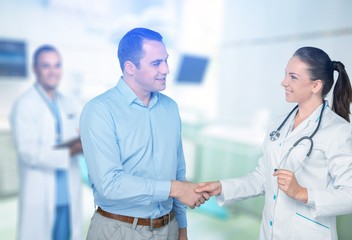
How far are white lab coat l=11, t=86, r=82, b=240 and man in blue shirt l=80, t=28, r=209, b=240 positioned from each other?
91 centimetres

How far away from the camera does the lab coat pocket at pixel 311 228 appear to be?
1.19 metres

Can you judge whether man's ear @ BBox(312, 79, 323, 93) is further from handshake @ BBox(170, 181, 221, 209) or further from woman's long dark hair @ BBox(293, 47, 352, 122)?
handshake @ BBox(170, 181, 221, 209)

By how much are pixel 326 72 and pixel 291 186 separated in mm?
396

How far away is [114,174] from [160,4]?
77.2 inches

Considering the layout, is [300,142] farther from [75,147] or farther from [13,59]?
[13,59]

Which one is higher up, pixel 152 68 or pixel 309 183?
pixel 152 68

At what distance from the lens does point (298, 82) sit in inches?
45.7

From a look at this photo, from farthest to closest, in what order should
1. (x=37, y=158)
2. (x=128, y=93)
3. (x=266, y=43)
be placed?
(x=266, y=43) → (x=37, y=158) → (x=128, y=93)

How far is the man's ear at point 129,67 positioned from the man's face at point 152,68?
0.01 metres

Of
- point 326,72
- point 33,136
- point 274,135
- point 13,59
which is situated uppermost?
point 326,72

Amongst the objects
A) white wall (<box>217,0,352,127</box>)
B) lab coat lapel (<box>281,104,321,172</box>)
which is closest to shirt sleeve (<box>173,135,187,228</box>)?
lab coat lapel (<box>281,104,321,172</box>)

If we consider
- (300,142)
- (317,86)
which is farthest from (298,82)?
(300,142)

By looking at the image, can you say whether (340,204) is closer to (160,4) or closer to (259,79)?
(259,79)

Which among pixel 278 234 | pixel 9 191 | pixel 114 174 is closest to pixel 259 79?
pixel 278 234
